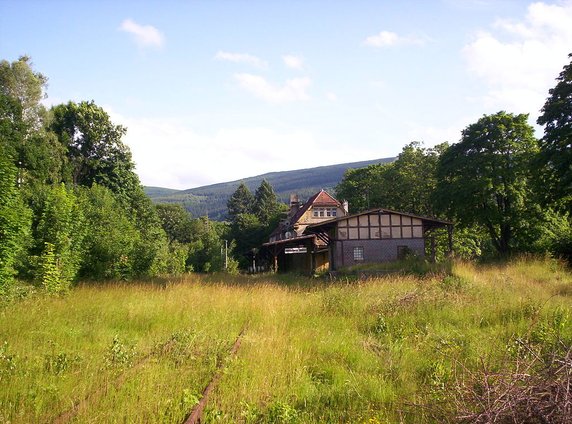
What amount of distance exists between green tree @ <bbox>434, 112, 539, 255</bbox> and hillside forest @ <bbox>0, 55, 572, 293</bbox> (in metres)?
0.09

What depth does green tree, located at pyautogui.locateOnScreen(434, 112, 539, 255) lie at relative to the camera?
31.2m

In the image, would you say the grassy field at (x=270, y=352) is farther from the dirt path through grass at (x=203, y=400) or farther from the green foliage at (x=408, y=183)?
the green foliage at (x=408, y=183)

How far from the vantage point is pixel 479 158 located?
32031 millimetres

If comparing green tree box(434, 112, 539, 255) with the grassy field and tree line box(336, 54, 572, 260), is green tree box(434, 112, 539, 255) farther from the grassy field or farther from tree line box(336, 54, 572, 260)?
the grassy field

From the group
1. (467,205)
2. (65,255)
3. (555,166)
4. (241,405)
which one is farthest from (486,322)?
(467,205)

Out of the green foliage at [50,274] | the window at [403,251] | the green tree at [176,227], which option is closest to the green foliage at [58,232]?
the green foliage at [50,274]

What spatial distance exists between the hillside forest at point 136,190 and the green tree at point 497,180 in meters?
0.09

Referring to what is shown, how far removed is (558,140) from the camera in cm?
2330

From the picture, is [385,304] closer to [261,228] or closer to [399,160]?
[399,160]

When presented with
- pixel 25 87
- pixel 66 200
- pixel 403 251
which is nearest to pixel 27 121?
pixel 25 87

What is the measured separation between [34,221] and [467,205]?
28.9 meters

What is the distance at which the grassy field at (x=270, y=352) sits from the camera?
4307 mm

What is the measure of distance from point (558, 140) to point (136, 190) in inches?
1458

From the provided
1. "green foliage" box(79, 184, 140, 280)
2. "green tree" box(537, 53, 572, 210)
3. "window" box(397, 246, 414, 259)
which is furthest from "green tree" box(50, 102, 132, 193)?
"green tree" box(537, 53, 572, 210)
